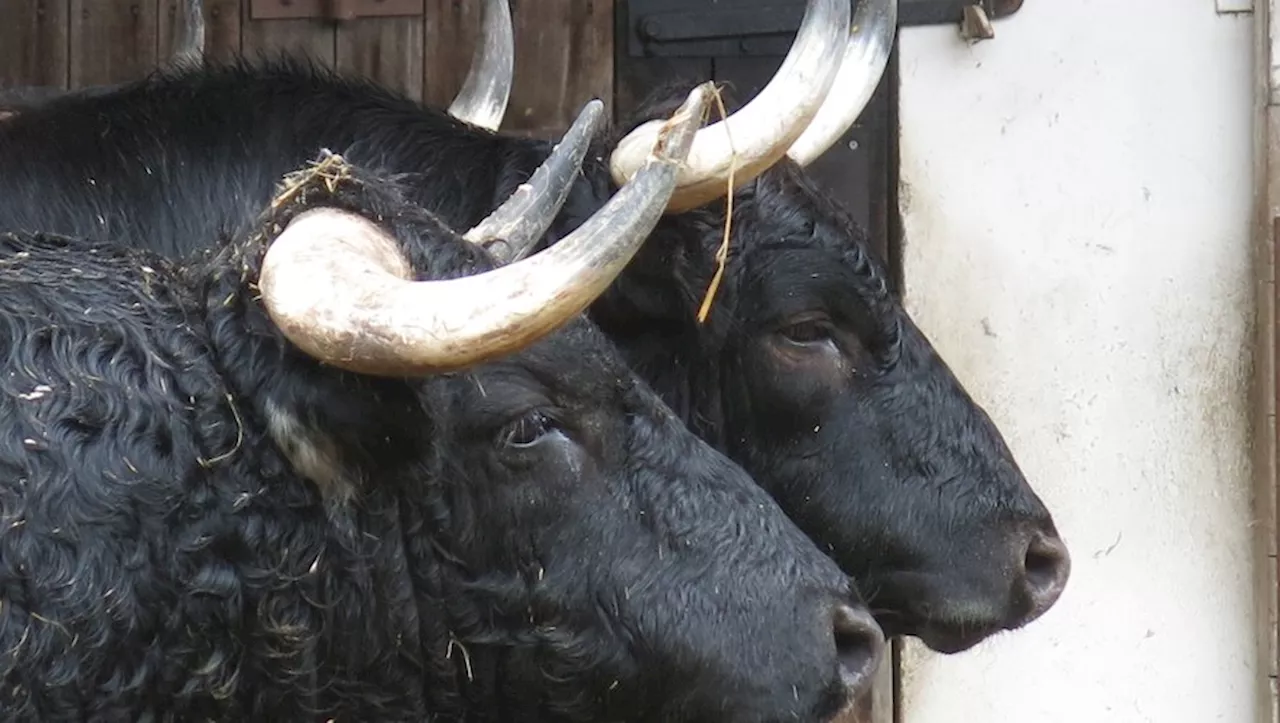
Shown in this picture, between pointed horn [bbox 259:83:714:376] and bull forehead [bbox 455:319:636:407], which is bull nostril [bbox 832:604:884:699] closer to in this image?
bull forehead [bbox 455:319:636:407]

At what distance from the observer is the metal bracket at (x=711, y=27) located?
213 inches

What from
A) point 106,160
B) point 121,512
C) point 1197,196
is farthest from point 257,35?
point 121,512

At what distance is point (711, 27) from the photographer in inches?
213

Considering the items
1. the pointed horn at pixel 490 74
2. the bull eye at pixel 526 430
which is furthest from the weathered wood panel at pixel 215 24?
the bull eye at pixel 526 430

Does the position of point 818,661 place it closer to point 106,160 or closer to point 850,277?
point 850,277

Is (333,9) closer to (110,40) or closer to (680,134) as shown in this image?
(110,40)

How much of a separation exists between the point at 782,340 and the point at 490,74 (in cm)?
122

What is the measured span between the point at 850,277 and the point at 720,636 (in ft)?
4.31

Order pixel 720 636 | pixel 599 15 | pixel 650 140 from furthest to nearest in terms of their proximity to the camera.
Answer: pixel 599 15 → pixel 650 140 → pixel 720 636

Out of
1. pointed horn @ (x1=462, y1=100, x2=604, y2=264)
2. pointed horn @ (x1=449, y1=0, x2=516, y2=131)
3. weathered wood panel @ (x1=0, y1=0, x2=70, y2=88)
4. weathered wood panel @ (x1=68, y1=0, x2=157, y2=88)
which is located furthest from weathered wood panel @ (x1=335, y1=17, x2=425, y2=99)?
pointed horn @ (x1=462, y1=100, x2=604, y2=264)

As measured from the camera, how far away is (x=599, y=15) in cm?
555

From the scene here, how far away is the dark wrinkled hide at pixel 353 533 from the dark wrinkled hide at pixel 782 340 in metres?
0.95

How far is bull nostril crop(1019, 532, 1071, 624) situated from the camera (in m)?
3.78

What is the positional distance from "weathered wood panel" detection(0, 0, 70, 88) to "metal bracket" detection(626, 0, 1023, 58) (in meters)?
1.85
